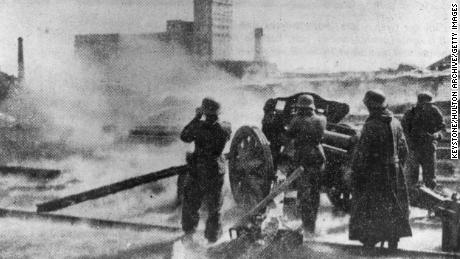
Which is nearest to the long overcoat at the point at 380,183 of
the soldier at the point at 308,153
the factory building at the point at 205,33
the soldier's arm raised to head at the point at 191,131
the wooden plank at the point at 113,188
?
the soldier at the point at 308,153

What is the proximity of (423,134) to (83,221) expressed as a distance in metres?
6.02

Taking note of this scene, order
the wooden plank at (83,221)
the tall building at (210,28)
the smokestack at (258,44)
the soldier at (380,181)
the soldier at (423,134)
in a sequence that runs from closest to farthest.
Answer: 1. the soldier at (380,181)
2. the wooden plank at (83,221)
3. the soldier at (423,134)
4. the tall building at (210,28)
5. the smokestack at (258,44)

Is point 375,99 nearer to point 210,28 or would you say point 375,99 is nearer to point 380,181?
point 380,181

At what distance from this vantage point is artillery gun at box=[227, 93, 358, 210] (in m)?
7.68

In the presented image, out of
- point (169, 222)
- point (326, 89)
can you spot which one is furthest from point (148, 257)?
point (326, 89)

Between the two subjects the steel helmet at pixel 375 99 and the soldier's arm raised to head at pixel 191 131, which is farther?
the soldier's arm raised to head at pixel 191 131

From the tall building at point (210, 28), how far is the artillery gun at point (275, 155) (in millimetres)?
32295

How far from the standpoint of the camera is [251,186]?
26.3 feet

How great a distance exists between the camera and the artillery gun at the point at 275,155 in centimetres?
768

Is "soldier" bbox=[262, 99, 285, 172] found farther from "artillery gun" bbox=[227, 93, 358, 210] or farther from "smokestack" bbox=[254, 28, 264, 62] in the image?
"smokestack" bbox=[254, 28, 264, 62]

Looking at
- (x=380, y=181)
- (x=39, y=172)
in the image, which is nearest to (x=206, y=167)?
(x=380, y=181)

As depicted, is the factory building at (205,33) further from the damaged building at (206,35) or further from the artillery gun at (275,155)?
the artillery gun at (275,155)

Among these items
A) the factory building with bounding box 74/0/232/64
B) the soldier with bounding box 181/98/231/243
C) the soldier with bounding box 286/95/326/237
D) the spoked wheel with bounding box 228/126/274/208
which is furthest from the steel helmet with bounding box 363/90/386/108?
the factory building with bounding box 74/0/232/64

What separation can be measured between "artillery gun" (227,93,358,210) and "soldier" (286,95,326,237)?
23.7 inches
